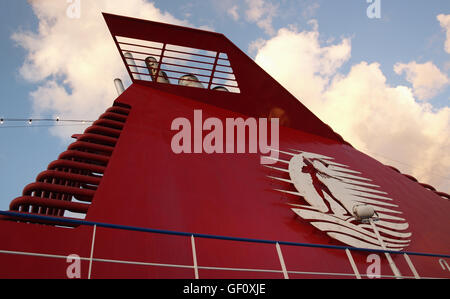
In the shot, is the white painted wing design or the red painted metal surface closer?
the red painted metal surface

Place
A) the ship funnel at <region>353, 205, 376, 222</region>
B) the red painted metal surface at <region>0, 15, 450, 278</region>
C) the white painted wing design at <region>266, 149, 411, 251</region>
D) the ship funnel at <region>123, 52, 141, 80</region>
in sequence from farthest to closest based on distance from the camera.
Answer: the ship funnel at <region>123, 52, 141, 80</region> < the white painted wing design at <region>266, 149, 411, 251</region> < the ship funnel at <region>353, 205, 376, 222</region> < the red painted metal surface at <region>0, 15, 450, 278</region>

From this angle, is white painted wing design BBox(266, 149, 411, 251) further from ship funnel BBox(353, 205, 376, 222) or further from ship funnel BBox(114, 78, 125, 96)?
ship funnel BBox(114, 78, 125, 96)

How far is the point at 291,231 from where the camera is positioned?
13.1 ft

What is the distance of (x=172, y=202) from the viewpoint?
372 centimetres

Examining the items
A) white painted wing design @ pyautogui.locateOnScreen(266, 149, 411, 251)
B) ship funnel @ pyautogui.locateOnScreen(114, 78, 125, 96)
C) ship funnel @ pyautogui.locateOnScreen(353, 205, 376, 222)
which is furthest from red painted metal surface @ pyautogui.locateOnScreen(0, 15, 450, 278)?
ship funnel @ pyautogui.locateOnScreen(114, 78, 125, 96)

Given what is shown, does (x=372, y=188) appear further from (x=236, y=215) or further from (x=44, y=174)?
(x=44, y=174)

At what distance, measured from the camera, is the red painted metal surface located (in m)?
2.64

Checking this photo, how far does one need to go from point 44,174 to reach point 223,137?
3195 mm

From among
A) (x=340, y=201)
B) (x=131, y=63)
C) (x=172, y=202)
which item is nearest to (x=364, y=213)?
(x=340, y=201)

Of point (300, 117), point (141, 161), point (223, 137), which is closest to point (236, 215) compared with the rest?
point (141, 161)

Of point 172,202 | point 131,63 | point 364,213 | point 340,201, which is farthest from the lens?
point 131,63

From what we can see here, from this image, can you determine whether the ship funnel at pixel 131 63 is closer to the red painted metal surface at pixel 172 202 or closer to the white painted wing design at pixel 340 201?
the red painted metal surface at pixel 172 202

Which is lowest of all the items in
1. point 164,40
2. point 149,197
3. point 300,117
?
point 149,197

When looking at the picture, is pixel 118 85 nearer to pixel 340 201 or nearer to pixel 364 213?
pixel 340 201
